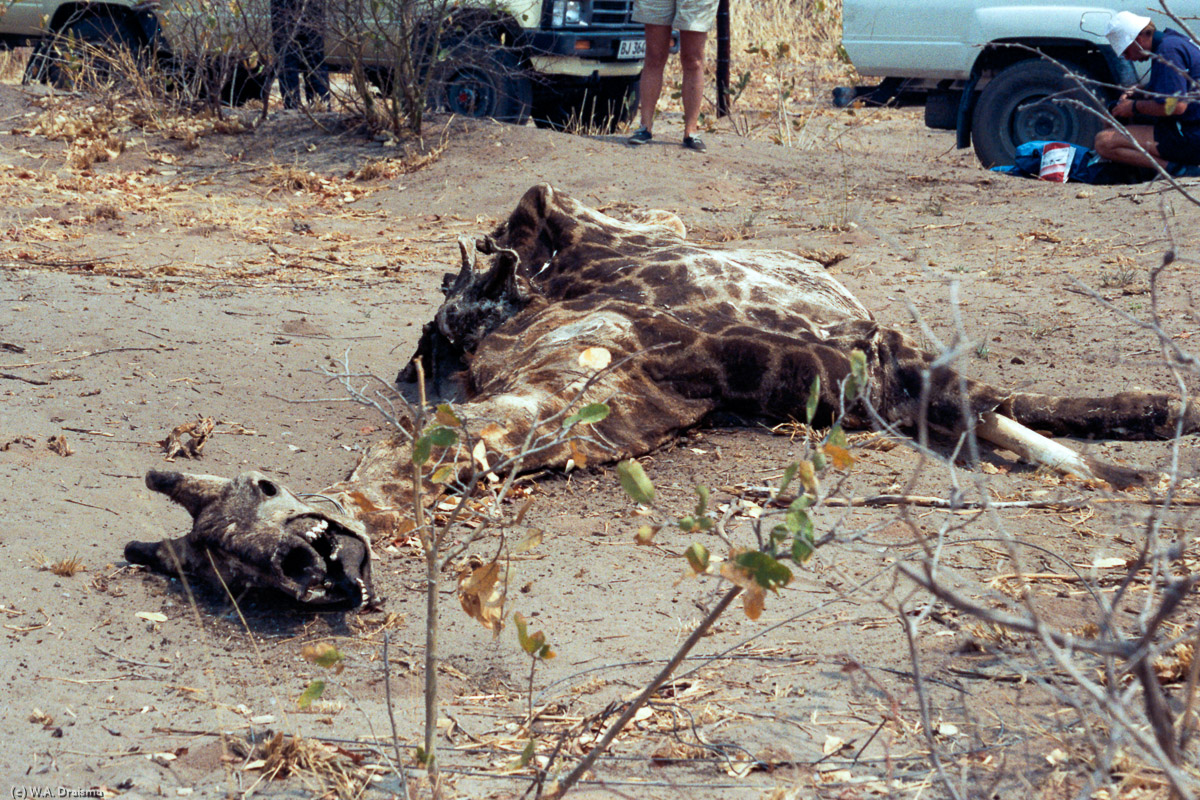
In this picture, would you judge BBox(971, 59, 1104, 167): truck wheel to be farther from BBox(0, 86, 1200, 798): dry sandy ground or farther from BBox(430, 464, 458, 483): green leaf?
BBox(430, 464, 458, 483): green leaf

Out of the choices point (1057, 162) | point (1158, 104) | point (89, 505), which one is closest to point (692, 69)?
point (1057, 162)

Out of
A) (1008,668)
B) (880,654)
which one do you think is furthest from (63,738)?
(1008,668)

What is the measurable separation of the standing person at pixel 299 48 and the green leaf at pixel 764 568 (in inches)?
291

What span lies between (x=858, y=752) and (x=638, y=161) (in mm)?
6610

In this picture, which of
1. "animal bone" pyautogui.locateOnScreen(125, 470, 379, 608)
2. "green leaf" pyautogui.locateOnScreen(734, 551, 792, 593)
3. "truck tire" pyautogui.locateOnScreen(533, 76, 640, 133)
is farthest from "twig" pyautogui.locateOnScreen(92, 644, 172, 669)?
"truck tire" pyautogui.locateOnScreen(533, 76, 640, 133)

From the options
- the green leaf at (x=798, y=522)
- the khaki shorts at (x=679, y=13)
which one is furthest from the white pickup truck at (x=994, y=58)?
the green leaf at (x=798, y=522)

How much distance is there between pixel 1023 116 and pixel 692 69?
8.11 feet

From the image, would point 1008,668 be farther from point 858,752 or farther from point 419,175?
point 419,175

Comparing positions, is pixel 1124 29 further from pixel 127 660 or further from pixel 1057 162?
pixel 127 660

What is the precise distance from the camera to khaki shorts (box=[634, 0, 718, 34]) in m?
7.96

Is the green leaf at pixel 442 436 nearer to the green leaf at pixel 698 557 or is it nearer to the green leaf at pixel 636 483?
the green leaf at pixel 636 483

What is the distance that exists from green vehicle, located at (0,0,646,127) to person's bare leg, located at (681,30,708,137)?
3.67ft

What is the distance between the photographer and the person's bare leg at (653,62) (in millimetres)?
8195

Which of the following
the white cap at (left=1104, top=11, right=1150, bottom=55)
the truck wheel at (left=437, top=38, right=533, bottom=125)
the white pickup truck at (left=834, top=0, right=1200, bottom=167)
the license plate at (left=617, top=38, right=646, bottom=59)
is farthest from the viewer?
the license plate at (left=617, top=38, right=646, bottom=59)
